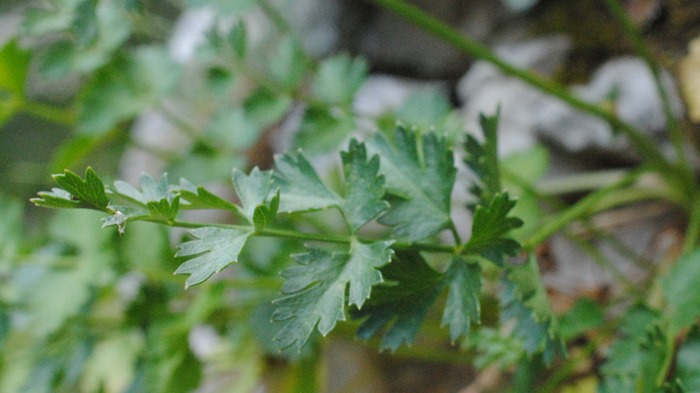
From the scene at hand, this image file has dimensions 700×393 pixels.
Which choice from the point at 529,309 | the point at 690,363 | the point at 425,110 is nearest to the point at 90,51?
the point at 425,110

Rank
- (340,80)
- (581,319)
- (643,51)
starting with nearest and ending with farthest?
(581,319)
(643,51)
(340,80)

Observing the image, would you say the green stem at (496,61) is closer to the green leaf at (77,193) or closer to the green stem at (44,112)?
the green leaf at (77,193)

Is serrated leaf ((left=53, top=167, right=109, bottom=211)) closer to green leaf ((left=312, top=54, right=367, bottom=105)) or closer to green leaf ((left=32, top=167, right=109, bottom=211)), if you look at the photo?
green leaf ((left=32, top=167, right=109, bottom=211))

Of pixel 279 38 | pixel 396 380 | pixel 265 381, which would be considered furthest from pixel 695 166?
pixel 279 38

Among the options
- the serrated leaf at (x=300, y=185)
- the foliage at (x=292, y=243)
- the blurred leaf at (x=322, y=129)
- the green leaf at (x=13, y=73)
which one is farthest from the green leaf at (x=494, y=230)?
the green leaf at (x=13, y=73)

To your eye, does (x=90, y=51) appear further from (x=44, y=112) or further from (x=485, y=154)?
(x=485, y=154)

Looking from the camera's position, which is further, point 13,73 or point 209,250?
point 13,73

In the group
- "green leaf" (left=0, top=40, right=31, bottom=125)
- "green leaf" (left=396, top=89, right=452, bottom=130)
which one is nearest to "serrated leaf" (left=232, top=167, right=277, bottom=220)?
"green leaf" (left=396, top=89, right=452, bottom=130)

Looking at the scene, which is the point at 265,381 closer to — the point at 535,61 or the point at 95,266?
the point at 95,266
